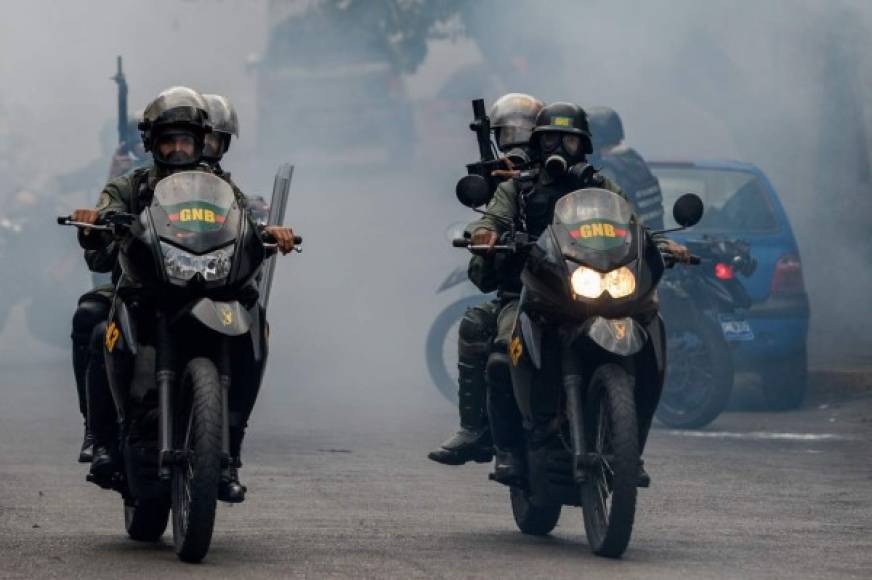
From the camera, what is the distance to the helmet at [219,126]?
9195mm

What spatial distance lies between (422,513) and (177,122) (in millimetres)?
2215

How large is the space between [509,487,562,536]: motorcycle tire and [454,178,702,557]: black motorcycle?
0.31 metres

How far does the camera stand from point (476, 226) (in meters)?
8.89

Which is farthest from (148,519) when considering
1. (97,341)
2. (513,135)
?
(513,135)

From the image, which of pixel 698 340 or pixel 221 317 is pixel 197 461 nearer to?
pixel 221 317

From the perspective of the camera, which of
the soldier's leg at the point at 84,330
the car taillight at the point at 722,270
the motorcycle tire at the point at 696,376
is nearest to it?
the soldier's leg at the point at 84,330

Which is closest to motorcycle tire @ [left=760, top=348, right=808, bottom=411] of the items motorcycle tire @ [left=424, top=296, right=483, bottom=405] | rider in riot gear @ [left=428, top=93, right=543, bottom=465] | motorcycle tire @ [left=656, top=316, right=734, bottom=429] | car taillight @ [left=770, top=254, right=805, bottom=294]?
car taillight @ [left=770, top=254, right=805, bottom=294]

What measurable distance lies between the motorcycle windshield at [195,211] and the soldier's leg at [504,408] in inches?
56.7

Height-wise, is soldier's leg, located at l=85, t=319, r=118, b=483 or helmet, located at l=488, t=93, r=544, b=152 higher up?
helmet, located at l=488, t=93, r=544, b=152

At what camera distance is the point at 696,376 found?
14242 mm

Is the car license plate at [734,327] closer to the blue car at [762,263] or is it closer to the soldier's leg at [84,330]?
the blue car at [762,263]

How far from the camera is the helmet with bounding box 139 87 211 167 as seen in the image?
827 cm

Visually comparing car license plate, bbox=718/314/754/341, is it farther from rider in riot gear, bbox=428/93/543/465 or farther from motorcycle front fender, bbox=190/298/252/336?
motorcycle front fender, bbox=190/298/252/336

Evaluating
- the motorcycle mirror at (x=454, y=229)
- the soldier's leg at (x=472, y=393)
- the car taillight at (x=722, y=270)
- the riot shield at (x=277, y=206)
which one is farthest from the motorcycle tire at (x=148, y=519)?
the car taillight at (x=722, y=270)
